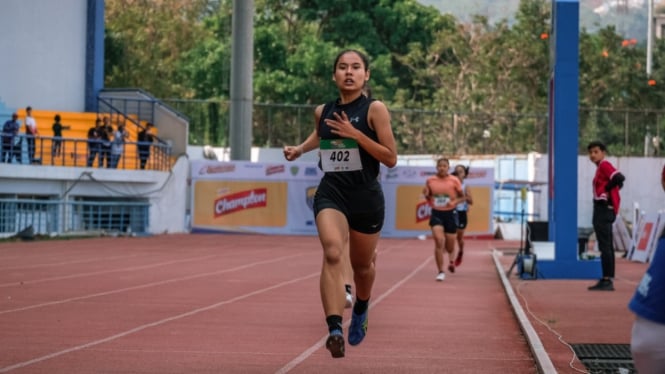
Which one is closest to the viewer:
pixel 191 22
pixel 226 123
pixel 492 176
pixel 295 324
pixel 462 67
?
pixel 295 324

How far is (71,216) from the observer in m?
38.6

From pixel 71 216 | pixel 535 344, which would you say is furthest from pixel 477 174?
pixel 535 344

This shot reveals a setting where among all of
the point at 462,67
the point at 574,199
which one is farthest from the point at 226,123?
the point at 574,199

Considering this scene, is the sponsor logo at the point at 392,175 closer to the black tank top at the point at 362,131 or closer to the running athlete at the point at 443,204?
the running athlete at the point at 443,204

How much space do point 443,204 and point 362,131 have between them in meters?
12.1

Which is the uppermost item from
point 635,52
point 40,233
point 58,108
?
point 635,52

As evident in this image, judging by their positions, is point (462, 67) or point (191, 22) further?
point (191, 22)

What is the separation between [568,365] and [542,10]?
55742 millimetres

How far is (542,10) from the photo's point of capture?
64375mm

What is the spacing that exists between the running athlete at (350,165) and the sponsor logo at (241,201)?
3542cm

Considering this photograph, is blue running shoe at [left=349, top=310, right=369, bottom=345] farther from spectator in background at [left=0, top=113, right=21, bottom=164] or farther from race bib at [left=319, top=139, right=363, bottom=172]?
spectator in background at [left=0, top=113, right=21, bottom=164]

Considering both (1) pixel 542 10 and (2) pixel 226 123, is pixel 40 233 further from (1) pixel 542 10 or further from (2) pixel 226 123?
(1) pixel 542 10

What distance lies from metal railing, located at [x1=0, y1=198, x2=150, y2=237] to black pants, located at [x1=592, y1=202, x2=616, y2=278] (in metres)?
18.6

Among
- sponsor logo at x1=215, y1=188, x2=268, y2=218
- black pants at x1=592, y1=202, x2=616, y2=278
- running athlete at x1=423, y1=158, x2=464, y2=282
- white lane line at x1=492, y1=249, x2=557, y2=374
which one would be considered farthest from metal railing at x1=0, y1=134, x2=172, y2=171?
white lane line at x1=492, y1=249, x2=557, y2=374
